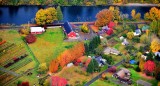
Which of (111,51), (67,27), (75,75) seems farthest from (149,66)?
(67,27)

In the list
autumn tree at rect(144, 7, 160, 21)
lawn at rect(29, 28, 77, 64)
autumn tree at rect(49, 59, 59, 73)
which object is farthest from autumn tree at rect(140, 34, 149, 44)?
autumn tree at rect(49, 59, 59, 73)

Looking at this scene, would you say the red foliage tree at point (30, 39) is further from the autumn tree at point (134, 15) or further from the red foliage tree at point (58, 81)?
the autumn tree at point (134, 15)

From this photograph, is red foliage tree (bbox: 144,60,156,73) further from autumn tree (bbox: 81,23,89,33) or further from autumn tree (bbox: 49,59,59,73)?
autumn tree (bbox: 81,23,89,33)

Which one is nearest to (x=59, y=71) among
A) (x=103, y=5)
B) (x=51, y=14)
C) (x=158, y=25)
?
(x=51, y=14)

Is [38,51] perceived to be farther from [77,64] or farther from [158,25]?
[158,25]

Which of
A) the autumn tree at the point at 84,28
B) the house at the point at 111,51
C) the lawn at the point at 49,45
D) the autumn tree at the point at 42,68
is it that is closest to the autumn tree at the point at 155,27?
the house at the point at 111,51

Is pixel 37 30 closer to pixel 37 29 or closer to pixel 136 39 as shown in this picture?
pixel 37 29

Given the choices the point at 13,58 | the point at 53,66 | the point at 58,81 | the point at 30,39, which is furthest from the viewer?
the point at 30,39
